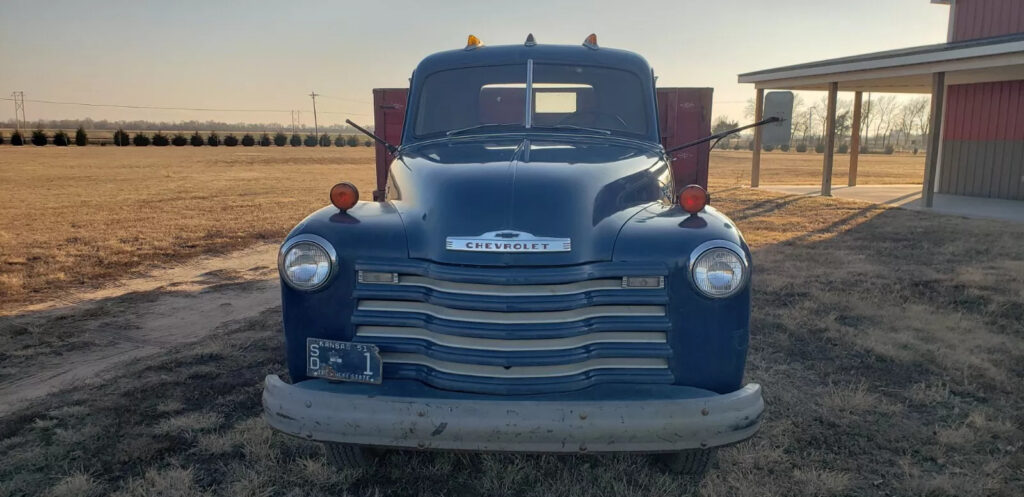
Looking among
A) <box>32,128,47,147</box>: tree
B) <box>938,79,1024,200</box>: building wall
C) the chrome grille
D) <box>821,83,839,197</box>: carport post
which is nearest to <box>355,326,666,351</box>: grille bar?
the chrome grille

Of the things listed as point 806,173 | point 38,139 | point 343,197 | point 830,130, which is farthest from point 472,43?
point 38,139

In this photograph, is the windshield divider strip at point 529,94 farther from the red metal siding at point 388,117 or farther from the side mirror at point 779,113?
the red metal siding at point 388,117

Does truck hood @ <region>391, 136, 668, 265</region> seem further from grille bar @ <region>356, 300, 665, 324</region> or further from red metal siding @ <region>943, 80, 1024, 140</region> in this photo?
red metal siding @ <region>943, 80, 1024, 140</region>

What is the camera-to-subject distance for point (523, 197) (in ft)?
9.14

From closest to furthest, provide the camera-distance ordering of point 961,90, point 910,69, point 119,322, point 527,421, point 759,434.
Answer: point 527,421, point 759,434, point 119,322, point 910,69, point 961,90

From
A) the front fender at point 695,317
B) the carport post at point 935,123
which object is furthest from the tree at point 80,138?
the front fender at point 695,317

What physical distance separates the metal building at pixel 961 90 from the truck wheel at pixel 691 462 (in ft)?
44.7

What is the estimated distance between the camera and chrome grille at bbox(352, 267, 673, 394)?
101 inches

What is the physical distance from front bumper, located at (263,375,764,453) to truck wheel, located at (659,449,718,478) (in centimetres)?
59

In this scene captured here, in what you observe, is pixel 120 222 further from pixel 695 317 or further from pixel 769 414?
pixel 695 317

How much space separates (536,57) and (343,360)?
2539 mm

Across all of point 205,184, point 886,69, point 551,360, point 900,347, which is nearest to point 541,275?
point 551,360

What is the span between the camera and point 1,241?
9750mm

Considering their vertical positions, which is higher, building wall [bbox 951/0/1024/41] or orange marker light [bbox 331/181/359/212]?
building wall [bbox 951/0/1024/41]
